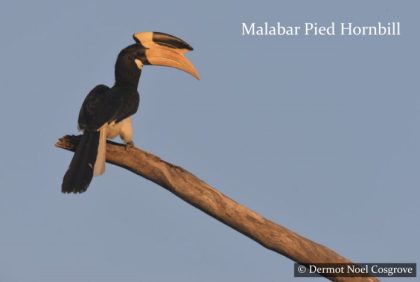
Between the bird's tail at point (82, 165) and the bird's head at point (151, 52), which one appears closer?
the bird's tail at point (82, 165)

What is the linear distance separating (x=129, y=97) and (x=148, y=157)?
1.36 m

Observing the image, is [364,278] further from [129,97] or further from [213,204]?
[129,97]

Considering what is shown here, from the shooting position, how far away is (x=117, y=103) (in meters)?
10.4

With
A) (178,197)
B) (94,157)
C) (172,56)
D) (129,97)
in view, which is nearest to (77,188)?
(94,157)

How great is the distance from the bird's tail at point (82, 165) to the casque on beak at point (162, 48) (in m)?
1.64

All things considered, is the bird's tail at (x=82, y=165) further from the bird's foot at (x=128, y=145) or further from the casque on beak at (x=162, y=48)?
the casque on beak at (x=162, y=48)

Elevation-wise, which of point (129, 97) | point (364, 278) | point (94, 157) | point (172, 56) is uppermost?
point (172, 56)

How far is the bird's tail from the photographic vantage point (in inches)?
368

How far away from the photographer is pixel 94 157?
9609 mm

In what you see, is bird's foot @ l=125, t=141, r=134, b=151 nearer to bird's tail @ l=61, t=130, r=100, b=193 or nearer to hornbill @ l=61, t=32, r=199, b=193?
hornbill @ l=61, t=32, r=199, b=193

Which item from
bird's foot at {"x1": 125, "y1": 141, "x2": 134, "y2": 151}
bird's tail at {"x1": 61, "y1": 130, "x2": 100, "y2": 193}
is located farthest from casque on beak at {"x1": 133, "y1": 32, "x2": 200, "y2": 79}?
bird's tail at {"x1": 61, "y1": 130, "x2": 100, "y2": 193}

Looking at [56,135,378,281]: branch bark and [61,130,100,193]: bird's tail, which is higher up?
[61,130,100,193]: bird's tail
